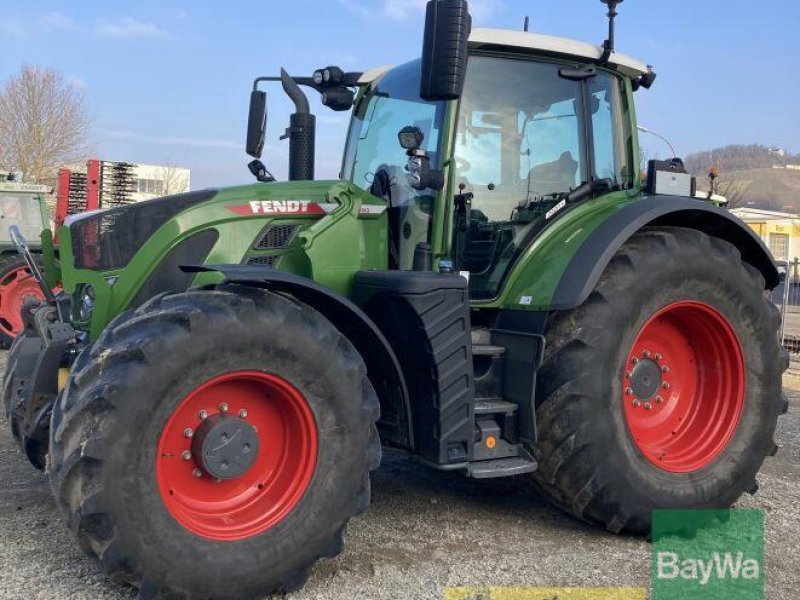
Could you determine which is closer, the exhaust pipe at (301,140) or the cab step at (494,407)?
the cab step at (494,407)

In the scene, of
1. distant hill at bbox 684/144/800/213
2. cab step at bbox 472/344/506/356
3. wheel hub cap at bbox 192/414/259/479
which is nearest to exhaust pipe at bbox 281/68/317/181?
cab step at bbox 472/344/506/356

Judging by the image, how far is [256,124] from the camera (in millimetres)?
4789

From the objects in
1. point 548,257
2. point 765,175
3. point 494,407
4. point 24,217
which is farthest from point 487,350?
point 765,175

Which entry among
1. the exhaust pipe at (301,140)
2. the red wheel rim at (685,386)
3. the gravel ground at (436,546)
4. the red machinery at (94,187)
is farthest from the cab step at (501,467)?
the red machinery at (94,187)

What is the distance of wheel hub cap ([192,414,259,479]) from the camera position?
3.27 metres

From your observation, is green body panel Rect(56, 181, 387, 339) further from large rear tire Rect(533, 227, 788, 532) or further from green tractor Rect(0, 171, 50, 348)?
green tractor Rect(0, 171, 50, 348)

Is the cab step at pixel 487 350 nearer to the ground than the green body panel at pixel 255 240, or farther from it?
nearer to the ground

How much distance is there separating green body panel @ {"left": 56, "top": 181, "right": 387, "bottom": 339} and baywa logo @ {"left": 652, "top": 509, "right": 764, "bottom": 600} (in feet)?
6.40

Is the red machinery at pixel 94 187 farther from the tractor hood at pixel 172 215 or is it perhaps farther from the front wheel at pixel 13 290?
the tractor hood at pixel 172 215

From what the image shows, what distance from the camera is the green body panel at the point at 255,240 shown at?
3.91 metres

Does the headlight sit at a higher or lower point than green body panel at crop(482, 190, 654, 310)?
lower

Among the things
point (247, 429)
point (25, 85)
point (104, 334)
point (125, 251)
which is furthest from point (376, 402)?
point (25, 85)

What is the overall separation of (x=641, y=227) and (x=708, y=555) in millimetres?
1630

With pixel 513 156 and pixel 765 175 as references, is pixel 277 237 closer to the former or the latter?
pixel 513 156
